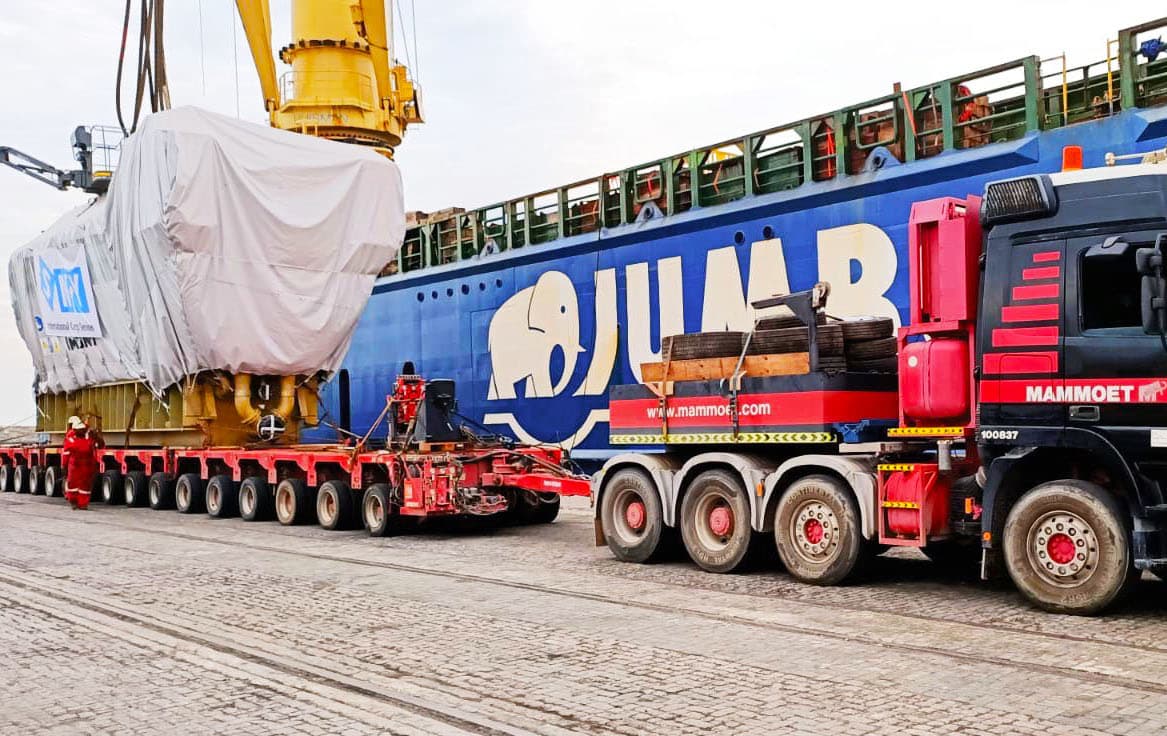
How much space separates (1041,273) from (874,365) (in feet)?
7.75

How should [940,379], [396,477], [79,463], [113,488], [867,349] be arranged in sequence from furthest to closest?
[113,488] → [79,463] → [396,477] → [867,349] → [940,379]

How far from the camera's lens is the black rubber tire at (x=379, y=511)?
14.7m

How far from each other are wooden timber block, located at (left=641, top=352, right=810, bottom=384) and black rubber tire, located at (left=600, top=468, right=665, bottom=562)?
1073 mm

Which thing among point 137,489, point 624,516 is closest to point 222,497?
point 137,489

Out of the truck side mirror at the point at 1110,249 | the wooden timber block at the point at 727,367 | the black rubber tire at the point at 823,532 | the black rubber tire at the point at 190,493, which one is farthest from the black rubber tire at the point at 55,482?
the truck side mirror at the point at 1110,249

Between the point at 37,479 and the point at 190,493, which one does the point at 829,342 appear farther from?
the point at 37,479

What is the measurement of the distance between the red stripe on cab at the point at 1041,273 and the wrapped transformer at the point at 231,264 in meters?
13.2

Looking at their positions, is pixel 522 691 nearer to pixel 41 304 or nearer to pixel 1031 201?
pixel 1031 201

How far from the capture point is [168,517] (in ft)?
62.2

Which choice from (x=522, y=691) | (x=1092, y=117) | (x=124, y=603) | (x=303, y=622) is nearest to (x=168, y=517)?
(x=124, y=603)

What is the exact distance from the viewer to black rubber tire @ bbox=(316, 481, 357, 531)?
51.3 feet

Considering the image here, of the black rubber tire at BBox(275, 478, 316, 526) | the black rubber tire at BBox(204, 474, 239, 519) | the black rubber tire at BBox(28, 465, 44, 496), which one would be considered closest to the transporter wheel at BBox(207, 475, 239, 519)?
the black rubber tire at BBox(204, 474, 239, 519)

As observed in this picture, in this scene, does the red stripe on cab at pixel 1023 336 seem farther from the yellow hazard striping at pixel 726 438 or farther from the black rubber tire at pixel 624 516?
the black rubber tire at pixel 624 516

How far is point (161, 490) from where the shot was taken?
802 inches
